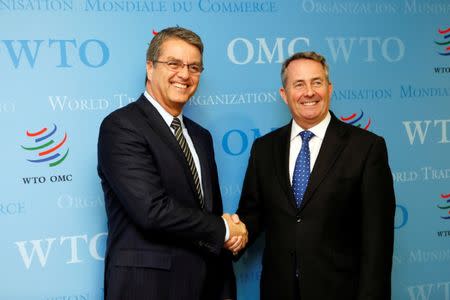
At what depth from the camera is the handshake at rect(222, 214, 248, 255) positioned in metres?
1.94

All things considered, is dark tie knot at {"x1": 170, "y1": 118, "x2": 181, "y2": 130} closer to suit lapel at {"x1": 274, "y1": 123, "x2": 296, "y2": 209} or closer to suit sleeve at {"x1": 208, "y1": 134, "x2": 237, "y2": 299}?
suit sleeve at {"x1": 208, "y1": 134, "x2": 237, "y2": 299}

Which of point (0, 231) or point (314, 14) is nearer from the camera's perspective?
point (0, 231)

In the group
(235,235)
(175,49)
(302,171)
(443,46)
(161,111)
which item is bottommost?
(235,235)

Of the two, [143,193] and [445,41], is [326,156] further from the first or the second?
[445,41]

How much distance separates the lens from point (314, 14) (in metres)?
2.56

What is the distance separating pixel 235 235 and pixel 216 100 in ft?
2.55

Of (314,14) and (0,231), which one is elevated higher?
(314,14)

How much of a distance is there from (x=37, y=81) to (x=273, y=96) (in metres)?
1.14

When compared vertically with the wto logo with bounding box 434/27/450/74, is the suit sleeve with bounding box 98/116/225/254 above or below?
below

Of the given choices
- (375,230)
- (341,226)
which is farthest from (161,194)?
(375,230)

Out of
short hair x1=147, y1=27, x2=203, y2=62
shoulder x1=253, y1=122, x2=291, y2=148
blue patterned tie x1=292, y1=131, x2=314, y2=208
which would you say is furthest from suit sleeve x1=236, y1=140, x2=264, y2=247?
short hair x1=147, y1=27, x2=203, y2=62

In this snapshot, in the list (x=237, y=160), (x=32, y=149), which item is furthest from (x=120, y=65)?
(x=237, y=160)

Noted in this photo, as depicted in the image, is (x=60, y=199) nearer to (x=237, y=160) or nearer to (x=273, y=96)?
(x=237, y=160)

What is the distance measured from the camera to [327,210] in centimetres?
195
